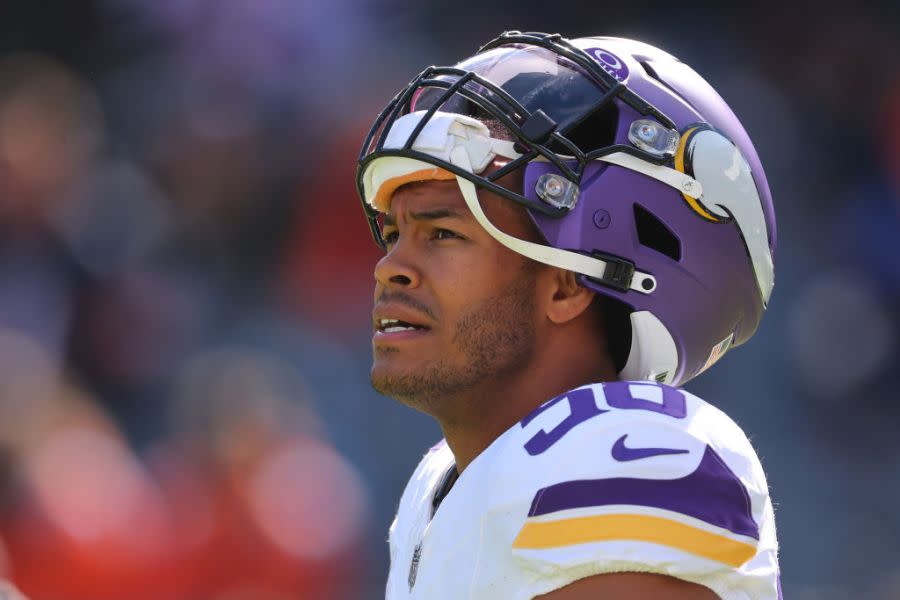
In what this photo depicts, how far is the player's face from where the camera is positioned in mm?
1653

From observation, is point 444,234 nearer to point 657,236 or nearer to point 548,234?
point 548,234

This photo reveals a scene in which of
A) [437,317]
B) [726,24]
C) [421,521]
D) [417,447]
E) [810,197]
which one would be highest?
[726,24]

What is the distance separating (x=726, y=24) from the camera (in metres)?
5.12

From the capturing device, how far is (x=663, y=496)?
128 cm

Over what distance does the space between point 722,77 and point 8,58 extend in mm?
3226

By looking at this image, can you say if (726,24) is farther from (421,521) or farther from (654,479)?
(654,479)


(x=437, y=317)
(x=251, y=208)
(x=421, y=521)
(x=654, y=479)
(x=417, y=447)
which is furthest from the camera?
(x=251, y=208)

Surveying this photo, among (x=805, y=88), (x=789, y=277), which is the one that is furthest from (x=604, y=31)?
(x=789, y=277)

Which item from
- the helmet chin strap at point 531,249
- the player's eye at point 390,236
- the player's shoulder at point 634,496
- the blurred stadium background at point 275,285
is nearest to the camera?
the player's shoulder at point 634,496

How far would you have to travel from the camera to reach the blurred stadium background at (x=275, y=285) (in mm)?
4309

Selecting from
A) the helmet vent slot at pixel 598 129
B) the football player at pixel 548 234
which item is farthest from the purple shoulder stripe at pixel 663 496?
the helmet vent slot at pixel 598 129

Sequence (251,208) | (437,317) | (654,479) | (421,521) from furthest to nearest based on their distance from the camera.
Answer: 1. (251,208)
2. (421,521)
3. (437,317)
4. (654,479)

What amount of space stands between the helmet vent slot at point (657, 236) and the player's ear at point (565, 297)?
117 mm

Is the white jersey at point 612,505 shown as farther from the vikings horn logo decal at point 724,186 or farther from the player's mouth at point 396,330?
the vikings horn logo decal at point 724,186
